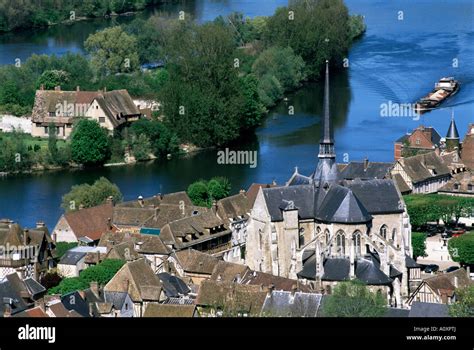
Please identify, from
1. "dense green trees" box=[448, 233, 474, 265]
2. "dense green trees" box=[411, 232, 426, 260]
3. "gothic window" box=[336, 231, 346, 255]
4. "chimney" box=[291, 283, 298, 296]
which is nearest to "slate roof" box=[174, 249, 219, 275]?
"gothic window" box=[336, 231, 346, 255]

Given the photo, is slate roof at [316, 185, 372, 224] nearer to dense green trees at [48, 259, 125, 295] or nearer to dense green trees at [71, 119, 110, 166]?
dense green trees at [48, 259, 125, 295]

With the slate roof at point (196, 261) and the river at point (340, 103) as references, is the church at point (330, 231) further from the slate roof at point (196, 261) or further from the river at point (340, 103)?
the river at point (340, 103)

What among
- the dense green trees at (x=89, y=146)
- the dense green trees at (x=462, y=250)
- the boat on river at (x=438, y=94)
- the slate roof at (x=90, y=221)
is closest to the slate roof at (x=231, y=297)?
the dense green trees at (x=462, y=250)

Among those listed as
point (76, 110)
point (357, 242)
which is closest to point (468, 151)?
point (357, 242)

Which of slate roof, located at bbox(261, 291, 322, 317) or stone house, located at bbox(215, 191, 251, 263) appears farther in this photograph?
stone house, located at bbox(215, 191, 251, 263)

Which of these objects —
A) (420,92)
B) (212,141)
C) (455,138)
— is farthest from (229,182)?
(420,92)

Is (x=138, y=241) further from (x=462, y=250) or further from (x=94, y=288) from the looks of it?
→ (x=462, y=250)

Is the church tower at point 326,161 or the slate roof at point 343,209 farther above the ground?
the church tower at point 326,161
